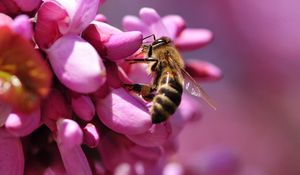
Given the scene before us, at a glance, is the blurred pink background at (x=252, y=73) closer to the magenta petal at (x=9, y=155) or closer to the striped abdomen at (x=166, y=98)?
the striped abdomen at (x=166, y=98)

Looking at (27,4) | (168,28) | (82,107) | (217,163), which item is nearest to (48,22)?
(27,4)

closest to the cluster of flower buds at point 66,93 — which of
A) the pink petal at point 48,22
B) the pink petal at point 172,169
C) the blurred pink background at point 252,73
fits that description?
the pink petal at point 48,22

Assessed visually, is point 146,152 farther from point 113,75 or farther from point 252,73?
point 252,73

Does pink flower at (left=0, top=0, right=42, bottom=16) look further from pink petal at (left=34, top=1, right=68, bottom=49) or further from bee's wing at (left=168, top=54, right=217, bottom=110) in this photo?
bee's wing at (left=168, top=54, right=217, bottom=110)

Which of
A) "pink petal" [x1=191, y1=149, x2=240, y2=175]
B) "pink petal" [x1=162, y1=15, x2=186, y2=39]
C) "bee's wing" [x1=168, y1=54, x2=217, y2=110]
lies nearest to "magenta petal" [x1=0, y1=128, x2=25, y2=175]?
"bee's wing" [x1=168, y1=54, x2=217, y2=110]

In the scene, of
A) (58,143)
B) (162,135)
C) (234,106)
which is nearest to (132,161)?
(162,135)

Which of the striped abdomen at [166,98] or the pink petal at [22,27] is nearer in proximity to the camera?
the pink petal at [22,27]

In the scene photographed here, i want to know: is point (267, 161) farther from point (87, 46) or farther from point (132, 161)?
point (87, 46)
